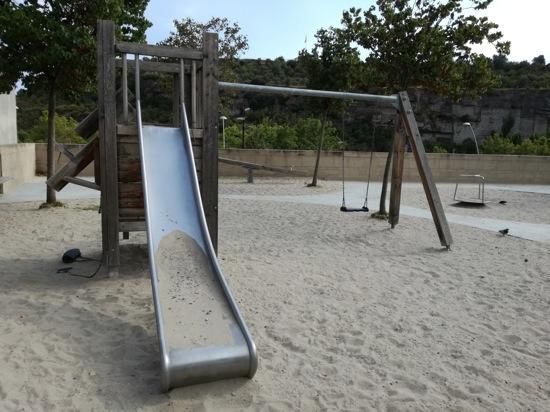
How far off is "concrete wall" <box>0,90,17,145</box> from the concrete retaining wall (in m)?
1.78

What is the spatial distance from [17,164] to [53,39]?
554 cm

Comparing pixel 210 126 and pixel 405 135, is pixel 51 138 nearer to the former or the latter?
pixel 210 126

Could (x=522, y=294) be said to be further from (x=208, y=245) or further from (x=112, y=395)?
(x=112, y=395)

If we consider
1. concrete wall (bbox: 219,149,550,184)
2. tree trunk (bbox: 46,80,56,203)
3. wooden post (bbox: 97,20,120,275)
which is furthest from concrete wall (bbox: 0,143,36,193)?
wooden post (bbox: 97,20,120,275)

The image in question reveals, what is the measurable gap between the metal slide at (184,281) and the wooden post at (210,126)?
38 cm

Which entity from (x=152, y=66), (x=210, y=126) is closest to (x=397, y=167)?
(x=210, y=126)

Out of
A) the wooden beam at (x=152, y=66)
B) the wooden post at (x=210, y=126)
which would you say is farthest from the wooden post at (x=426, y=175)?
the wooden beam at (x=152, y=66)

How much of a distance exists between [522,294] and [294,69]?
68643mm

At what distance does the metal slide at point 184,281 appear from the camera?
Result: 273 centimetres

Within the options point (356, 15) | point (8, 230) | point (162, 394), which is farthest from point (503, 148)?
point (162, 394)

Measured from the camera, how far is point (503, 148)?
33438 millimetres

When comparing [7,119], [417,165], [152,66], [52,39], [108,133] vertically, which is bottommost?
[417,165]

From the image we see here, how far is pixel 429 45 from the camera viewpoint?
8.50m

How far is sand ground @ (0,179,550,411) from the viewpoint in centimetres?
274
